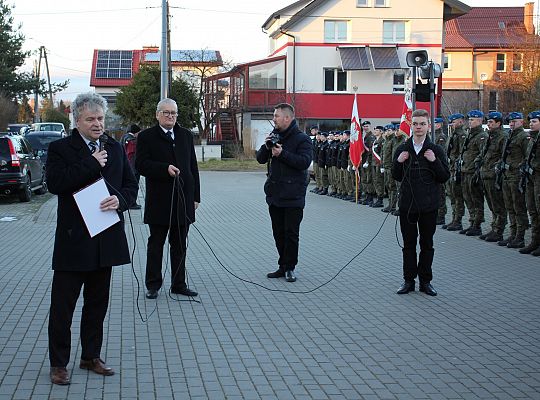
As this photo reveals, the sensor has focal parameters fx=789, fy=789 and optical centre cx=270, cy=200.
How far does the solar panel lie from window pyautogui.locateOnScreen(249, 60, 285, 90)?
32322 mm

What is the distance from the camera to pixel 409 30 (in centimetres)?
5397

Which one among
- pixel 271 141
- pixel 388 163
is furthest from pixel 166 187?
pixel 388 163

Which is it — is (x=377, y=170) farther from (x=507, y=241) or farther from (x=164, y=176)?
(x=164, y=176)

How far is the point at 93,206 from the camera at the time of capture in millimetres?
5883

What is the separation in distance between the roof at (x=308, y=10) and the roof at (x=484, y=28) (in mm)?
8484

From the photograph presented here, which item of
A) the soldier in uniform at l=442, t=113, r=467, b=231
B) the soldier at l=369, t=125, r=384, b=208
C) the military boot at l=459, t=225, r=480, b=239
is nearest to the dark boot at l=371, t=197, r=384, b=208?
the soldier at l=369, t=125, r=384, b=208

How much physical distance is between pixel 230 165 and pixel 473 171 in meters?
29.7

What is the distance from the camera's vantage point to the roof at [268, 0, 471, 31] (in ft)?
171

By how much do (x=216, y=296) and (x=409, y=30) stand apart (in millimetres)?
47721

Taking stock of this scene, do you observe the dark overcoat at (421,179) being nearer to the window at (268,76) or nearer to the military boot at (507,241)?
the military boot at (507,241)

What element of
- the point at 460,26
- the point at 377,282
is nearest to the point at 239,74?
the point at 460,26

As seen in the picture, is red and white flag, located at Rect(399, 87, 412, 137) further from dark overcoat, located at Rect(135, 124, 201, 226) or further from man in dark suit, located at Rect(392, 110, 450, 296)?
dark overcoat, located at Rect(135, 124, 201, 226)

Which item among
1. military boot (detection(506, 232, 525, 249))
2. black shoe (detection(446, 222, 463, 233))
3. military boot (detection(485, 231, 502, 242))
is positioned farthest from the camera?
black shoe (detection(446, 222, 463, 233))

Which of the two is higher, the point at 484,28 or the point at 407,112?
the point at 484,28
